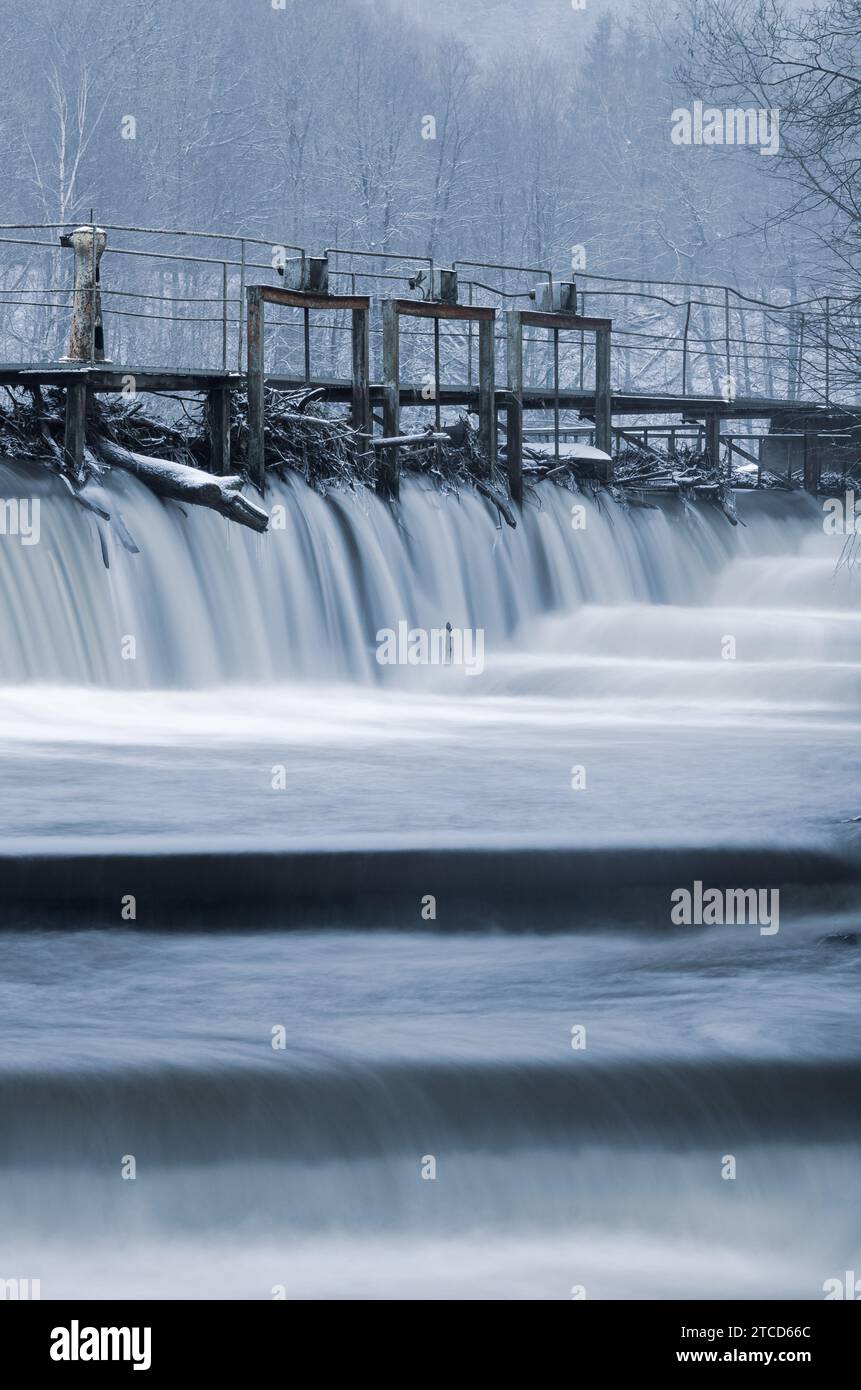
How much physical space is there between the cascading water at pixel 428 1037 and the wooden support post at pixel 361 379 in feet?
19.0

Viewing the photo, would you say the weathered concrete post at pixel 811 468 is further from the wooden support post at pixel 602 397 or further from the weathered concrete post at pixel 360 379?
the weathered concrete post at pixel 360 379

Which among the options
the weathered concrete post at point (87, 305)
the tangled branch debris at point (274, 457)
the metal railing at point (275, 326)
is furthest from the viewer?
the metal railing at point (275, 326)

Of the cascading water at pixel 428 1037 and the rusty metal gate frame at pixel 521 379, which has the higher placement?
the rusty metal gate frame at pixel 521 379

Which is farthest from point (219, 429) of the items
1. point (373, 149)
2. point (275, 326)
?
point (373, 149)

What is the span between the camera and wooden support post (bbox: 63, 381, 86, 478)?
17.5m

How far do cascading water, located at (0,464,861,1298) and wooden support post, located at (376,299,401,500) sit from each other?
5.02 m

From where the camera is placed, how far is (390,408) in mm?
21109

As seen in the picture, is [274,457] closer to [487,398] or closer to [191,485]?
[191,485]

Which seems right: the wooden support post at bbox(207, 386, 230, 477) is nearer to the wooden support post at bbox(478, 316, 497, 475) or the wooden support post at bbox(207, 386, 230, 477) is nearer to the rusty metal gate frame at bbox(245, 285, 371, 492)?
the rusty metal gate frame at bbox(245, 285, 371, 492)

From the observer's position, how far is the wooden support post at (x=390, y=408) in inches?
808

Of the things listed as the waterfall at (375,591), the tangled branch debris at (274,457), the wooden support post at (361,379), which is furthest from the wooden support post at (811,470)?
the wooden support post at (361,379)

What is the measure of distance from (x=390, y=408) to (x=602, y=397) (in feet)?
16.3

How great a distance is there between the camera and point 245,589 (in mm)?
18219
